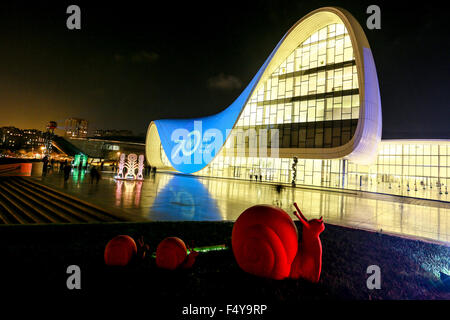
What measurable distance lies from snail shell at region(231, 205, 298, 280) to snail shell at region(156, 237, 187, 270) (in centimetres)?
104

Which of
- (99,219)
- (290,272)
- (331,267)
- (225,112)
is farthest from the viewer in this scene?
(225,112)

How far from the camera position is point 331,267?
4434 millimetres

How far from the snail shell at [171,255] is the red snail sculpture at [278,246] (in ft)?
3.45

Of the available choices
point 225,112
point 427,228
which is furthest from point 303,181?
point 427,228

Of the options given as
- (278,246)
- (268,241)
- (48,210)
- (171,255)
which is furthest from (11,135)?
(278,246)

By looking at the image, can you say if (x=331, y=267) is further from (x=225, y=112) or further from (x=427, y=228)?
(x=225, y=112)

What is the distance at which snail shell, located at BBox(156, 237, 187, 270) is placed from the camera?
376 cm

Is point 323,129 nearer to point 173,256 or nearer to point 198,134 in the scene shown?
point 198,134

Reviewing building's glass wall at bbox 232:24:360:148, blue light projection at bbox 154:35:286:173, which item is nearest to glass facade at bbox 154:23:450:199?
building's glass wall at bbox 232:24:360:148

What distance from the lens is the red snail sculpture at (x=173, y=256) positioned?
3756mm

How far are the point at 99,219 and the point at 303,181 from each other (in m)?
26.6

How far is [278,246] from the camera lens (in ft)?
10.8

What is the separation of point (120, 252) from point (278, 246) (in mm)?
2530

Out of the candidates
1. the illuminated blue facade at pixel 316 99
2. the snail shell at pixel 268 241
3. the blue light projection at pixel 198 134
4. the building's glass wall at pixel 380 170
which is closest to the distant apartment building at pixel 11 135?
the blue light projection at pixel 198 134
